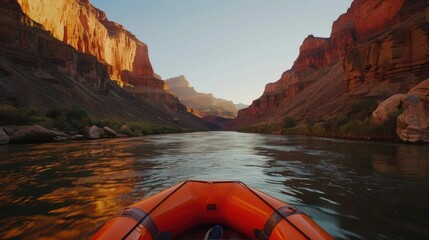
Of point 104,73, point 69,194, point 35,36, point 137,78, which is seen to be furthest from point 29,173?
point 137,78

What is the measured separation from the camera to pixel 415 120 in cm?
1614


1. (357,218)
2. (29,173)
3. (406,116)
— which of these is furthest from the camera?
(406,116)

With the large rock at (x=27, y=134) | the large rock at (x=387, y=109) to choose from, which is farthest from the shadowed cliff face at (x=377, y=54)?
the large rock at (x=27, y=134)

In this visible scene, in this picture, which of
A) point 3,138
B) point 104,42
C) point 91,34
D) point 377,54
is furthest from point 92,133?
point 104,42

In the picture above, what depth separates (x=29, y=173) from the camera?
8336mm

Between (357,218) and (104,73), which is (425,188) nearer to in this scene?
(357,218)

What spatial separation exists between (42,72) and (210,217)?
49.8 m

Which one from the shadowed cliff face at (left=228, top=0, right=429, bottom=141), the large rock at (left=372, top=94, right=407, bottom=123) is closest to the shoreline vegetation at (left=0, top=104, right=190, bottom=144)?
the large rock at (left=372, top=94, right=407, bottom=123)

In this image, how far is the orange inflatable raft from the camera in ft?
8.80

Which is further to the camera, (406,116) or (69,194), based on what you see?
(406,116)

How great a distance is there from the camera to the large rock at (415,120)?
16094 mm

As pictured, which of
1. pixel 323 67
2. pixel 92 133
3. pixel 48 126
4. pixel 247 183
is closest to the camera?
pixel 247 183

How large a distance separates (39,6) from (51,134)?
49.9 m

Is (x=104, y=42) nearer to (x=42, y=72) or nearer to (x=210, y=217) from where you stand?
(x=42, y=72)
